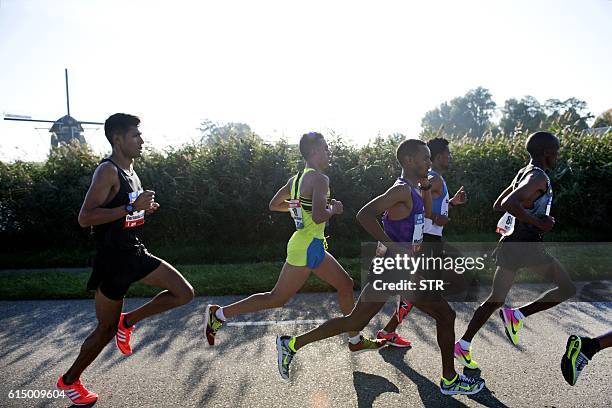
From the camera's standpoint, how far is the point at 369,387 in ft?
11.5

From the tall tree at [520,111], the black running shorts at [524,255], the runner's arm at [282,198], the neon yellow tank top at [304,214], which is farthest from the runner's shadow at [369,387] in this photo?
the tall tree at [520,111]

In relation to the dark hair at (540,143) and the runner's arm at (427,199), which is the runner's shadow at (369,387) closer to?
the runner's arm at (427,199)

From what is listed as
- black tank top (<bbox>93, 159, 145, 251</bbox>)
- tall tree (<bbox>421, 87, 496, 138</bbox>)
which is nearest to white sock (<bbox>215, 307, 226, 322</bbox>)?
black tank top (<bbox>93, 159, 145, 251</bbox>)

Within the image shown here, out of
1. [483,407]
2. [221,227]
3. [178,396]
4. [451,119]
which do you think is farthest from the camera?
[451,119]

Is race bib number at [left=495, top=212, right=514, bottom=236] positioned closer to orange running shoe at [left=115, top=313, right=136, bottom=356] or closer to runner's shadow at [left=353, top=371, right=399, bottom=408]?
runner's shadow at [left=353, top=371, right=399, bottom=408]

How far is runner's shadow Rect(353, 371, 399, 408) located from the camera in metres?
3.30

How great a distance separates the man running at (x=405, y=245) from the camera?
3.33 m

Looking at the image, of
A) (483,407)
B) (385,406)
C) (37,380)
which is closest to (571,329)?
(483,407)

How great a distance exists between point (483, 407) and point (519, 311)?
107cm

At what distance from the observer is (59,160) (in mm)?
10266

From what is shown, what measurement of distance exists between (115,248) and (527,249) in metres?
3.32

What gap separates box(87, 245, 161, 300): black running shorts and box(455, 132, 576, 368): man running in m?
2.68

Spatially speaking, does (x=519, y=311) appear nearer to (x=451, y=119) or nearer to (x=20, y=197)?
(x=20, y=197)

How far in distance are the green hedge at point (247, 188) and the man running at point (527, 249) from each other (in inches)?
226
